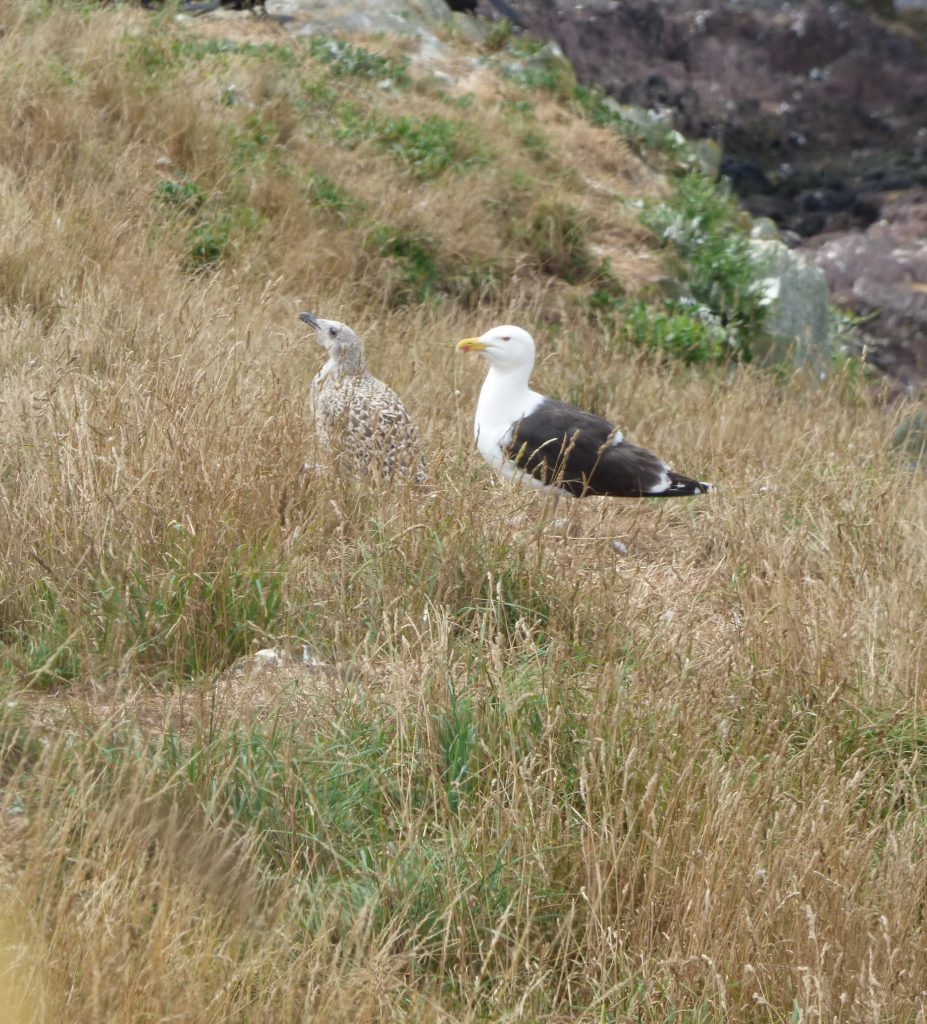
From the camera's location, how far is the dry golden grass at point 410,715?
273 cm

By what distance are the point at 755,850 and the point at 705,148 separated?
16.3m

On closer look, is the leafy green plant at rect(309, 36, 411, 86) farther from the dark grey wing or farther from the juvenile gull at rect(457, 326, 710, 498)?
the dark grey wing

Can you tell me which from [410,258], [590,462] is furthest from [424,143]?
[590,462]

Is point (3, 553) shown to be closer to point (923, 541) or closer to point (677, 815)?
point (677, 815)

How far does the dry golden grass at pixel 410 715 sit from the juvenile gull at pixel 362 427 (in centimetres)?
15

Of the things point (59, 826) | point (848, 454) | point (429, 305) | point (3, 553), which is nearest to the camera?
point (59, 826)

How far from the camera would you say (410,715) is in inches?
135

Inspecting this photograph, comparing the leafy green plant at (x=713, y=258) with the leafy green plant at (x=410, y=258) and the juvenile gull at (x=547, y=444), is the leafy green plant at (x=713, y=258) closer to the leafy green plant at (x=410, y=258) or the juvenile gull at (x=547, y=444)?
the leafy green plant at (x=410, y=258)

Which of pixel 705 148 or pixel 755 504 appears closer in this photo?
pixel 755 504

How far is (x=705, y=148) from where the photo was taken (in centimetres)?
1820

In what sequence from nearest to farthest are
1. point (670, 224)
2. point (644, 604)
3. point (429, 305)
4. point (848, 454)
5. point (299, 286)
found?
point (644, 604) → point (848, 454) → point (299, 286) → point (429, 305) → point (670, 224)

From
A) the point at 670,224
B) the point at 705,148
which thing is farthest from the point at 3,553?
the point at 705,148

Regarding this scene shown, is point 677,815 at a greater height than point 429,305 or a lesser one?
greater

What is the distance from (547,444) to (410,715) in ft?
7.73
